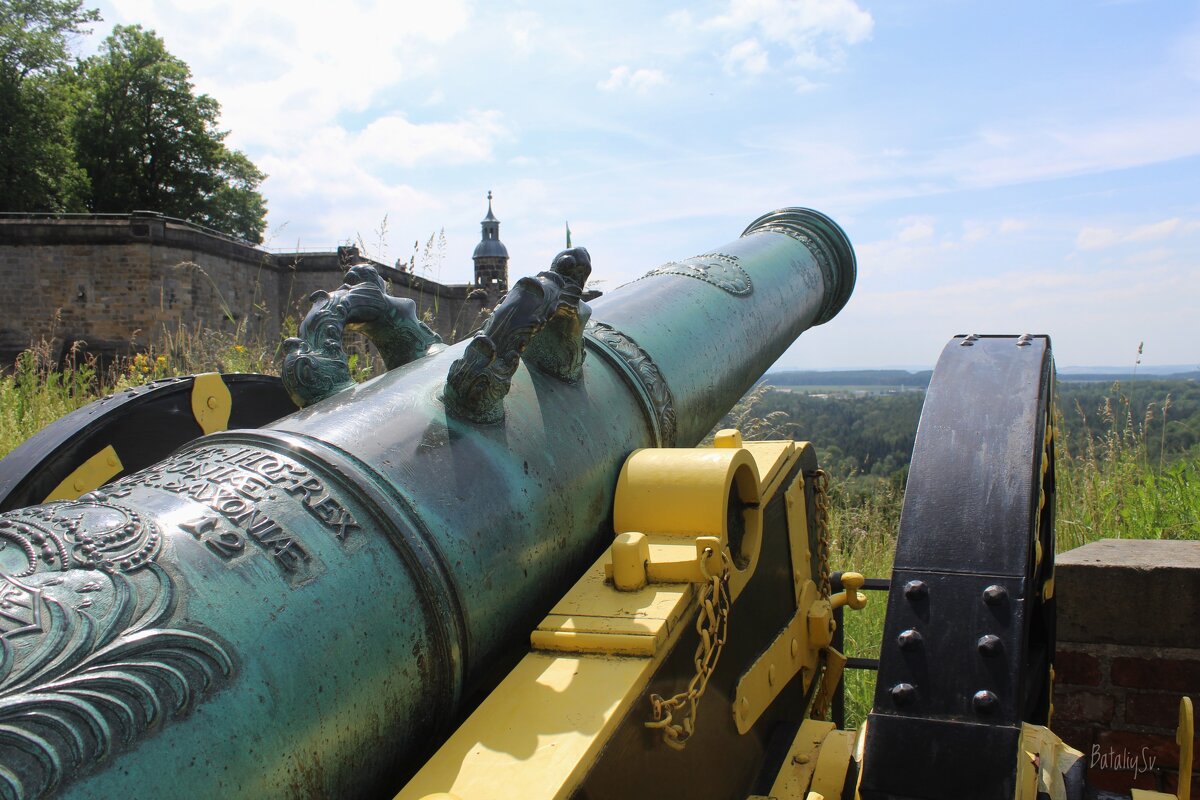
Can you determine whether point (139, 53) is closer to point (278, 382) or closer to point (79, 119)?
point (79, 119)

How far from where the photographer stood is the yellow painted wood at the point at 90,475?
7.66 feet

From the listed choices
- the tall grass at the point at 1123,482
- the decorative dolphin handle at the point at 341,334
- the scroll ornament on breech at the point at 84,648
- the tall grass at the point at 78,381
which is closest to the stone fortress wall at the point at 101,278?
the tall grass at the point at 78,381

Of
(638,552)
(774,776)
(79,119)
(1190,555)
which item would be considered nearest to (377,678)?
(638,552)

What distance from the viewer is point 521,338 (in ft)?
5.62

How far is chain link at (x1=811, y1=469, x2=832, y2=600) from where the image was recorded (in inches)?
102

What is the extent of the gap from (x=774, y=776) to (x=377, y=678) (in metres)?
1.14

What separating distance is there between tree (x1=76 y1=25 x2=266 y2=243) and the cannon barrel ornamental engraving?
30.9 meters

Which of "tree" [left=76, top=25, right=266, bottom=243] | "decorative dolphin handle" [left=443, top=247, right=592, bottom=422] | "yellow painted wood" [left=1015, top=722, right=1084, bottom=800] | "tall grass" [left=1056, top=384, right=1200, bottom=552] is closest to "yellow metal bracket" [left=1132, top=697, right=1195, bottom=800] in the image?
"yellow painted wood" [left=1015, top=722, right=1084, bottom=800]

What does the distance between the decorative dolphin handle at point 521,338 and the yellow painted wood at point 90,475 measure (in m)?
1.17

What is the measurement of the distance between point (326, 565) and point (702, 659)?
0.70 metres

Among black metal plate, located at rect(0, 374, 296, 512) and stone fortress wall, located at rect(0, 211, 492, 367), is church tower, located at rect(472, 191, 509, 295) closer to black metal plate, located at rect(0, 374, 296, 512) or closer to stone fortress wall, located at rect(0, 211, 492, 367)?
stone fortress wall, located at rect(0, 211, 492, 367)

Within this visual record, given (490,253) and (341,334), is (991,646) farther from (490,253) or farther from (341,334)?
(490,253)
